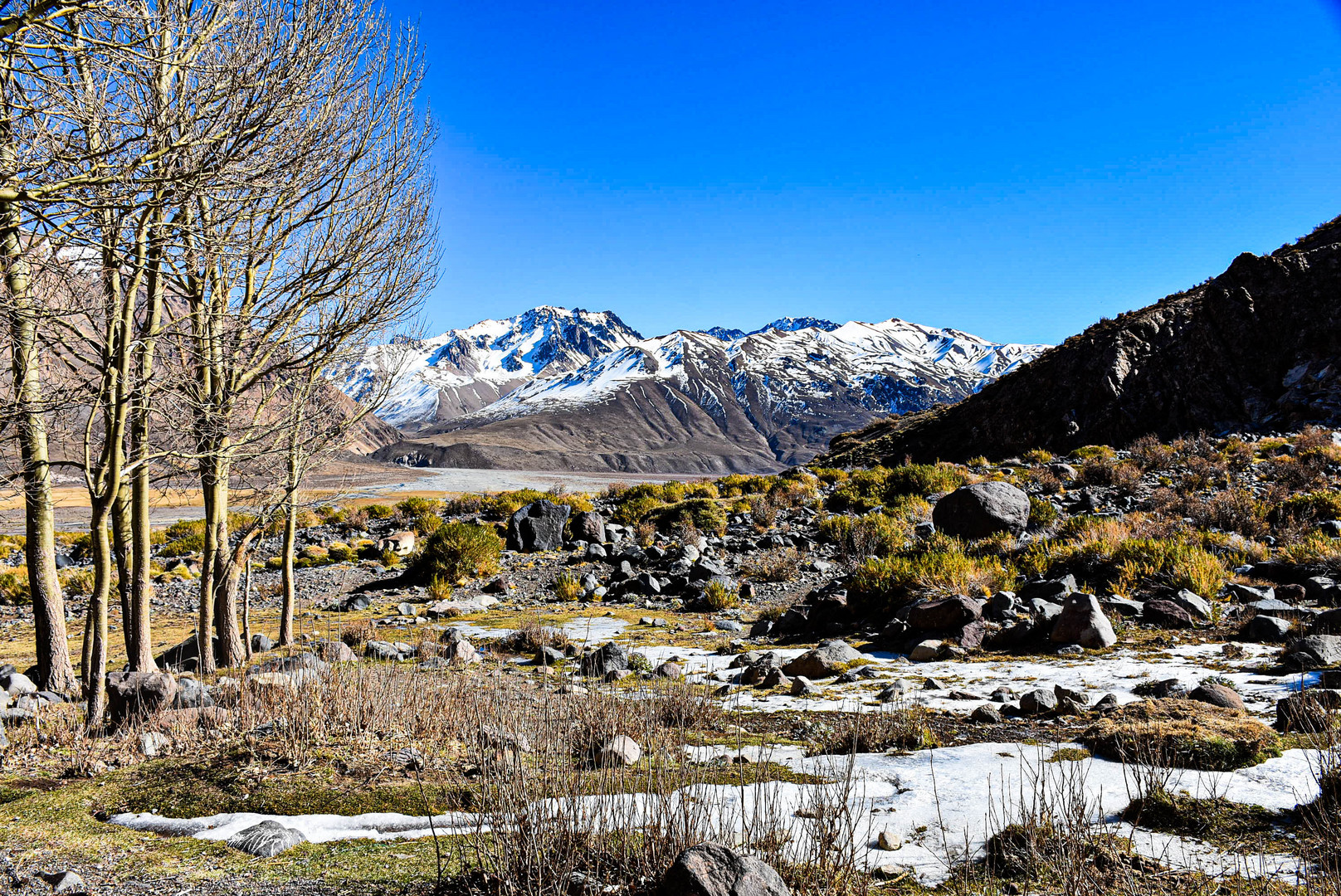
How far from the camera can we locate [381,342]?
845 cm

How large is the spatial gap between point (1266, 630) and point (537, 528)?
41.2 ft

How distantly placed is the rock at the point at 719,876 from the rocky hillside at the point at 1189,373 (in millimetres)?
26286

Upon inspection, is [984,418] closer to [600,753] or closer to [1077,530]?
[1077,530]

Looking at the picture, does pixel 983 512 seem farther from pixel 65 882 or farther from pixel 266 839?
pixel 65 882

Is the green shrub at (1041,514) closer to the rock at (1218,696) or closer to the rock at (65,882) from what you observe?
the rock at (1218,696)

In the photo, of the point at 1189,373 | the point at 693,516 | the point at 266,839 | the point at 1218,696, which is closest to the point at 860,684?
the point at 1218,696

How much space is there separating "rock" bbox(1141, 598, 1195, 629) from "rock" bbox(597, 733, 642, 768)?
5560mm

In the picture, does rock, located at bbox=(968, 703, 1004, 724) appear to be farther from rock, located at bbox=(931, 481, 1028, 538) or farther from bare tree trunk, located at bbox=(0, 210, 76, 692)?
rock, located at bbox=(931, 481, 1028, 538)

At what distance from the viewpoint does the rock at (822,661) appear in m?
6.55

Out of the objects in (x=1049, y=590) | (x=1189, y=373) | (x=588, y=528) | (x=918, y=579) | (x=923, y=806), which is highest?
(x=1189, y=373)

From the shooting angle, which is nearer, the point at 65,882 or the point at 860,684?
the point at 65,882

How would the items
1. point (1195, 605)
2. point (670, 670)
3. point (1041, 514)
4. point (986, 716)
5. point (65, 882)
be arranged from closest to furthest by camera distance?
point (65, 882), point (986, 716), point (670, 670), point (1195, 605), point (1041, 514)

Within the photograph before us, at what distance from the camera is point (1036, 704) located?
484cm

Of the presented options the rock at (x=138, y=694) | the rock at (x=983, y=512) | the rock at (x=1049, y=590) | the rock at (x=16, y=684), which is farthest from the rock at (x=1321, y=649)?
the rock at (x=16, y=684)
